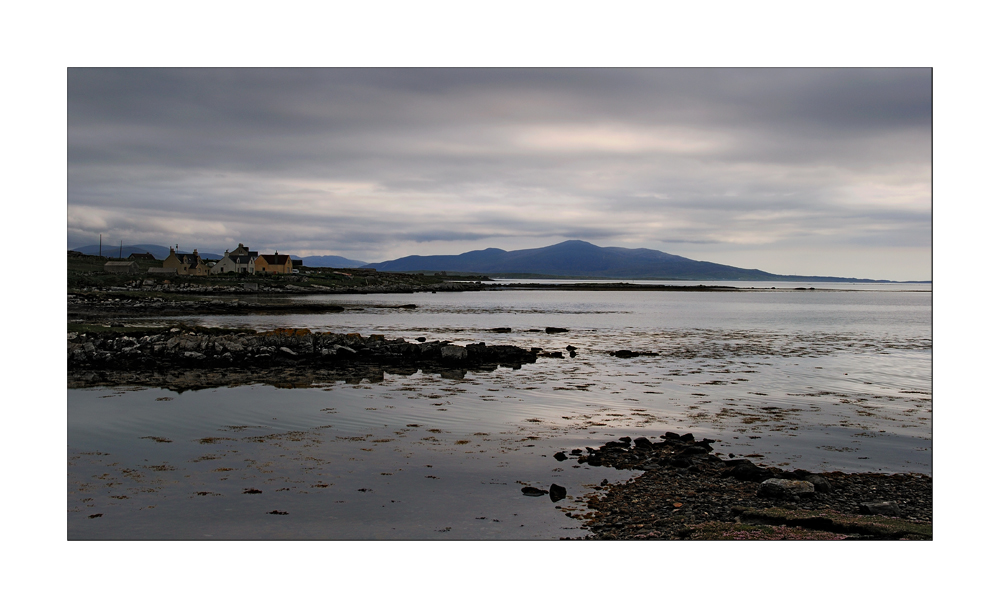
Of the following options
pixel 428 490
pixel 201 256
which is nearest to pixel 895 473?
pixel 428 490

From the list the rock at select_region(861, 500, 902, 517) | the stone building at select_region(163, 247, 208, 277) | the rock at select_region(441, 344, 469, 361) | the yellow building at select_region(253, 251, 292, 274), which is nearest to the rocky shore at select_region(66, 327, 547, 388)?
the rock at select_region(441, 344, 469, 361)

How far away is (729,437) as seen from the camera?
515 inches

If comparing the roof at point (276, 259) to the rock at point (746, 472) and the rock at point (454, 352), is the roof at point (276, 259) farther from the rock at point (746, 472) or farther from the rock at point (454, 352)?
the rock at point (746, 472)

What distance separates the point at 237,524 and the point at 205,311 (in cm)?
5278

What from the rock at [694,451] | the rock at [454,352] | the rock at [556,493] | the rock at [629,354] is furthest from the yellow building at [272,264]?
the rock at [556,493]

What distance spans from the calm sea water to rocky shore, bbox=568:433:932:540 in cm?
64

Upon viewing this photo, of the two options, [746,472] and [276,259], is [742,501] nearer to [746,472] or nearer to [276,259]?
[746,472]

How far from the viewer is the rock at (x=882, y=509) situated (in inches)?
325

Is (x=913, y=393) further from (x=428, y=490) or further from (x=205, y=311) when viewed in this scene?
(x=205, y=311)

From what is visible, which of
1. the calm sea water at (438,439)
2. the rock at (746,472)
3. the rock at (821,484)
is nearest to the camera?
the calm sea water at (438,439)

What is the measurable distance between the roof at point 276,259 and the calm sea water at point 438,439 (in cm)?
11255

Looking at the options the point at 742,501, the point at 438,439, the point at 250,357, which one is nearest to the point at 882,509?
the point at 742,501

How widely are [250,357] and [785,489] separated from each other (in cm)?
2014
